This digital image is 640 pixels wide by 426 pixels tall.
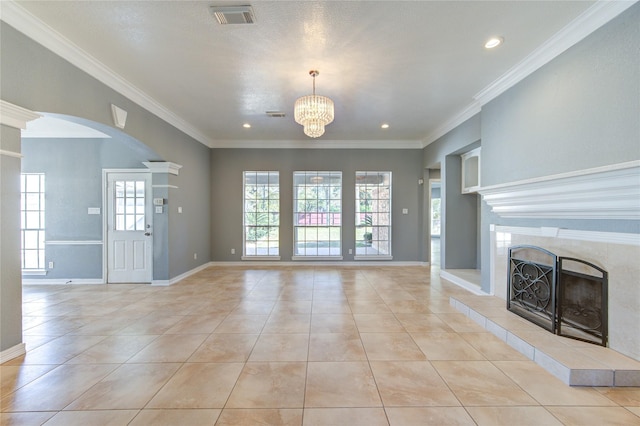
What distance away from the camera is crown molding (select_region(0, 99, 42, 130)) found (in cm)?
215

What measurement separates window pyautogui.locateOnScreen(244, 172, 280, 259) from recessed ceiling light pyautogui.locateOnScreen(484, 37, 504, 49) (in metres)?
4.80

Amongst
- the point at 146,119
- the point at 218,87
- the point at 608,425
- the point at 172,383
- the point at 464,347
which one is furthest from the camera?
the point at 146,119

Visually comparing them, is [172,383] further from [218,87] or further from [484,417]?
[218,87]

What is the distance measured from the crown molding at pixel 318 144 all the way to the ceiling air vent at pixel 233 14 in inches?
157

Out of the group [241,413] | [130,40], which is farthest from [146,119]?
[241,413]

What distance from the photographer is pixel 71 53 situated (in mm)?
2762

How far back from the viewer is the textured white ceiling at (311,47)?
7.39 ft

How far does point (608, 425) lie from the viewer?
5.27 ft

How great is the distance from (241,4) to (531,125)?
3296mm

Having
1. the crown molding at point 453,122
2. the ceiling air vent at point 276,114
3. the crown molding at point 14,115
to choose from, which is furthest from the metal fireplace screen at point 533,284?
the crown molding at point 14,115

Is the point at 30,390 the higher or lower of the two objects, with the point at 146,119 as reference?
lower

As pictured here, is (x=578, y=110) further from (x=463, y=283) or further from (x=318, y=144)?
(x=318, y=144)

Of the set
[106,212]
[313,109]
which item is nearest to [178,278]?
[106,212]

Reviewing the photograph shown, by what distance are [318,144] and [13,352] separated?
5702mm
